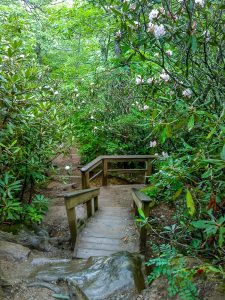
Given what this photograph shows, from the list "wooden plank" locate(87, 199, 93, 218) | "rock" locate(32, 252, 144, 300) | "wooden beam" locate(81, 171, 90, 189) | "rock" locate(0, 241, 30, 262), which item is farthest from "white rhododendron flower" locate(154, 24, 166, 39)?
"wooden beam" locate(81, 171, 90, 189)

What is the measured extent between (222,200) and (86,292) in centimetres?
168

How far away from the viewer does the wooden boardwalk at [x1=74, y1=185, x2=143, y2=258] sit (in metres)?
4.40

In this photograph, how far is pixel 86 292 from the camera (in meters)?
2.87

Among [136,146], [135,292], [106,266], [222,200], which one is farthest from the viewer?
[136,146]

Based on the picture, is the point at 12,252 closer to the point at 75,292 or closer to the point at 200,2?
the point at 75,292

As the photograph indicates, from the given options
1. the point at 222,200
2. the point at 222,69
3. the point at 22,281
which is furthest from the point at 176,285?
the point at 222,69

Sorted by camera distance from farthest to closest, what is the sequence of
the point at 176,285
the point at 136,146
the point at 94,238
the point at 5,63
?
the point at 136,146 → the point at 94,238 → the point at 5,63 → the point at 176,285

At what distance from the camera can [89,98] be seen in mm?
8992

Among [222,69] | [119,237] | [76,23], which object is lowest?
[119,237]

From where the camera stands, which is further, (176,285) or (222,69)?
(222,69)

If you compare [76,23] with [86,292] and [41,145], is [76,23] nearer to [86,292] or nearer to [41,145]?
[41,145]

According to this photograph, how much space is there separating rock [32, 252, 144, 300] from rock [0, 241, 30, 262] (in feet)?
0.99

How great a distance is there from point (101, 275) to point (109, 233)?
1776mm

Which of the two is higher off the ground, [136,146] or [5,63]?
[5,63]
